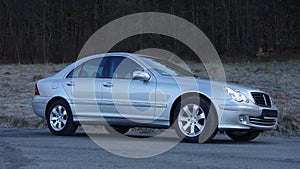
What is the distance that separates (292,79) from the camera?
2236 cm

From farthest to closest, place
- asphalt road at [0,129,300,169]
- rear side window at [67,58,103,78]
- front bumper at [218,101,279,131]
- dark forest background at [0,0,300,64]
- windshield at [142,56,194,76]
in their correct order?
dark forest background at [0,0,300,64]
rear side window at [67,58,103,78]
windshield at [142,56,194,76]
front bumper at [218,101,279,131]
asphalt road at [0,129,300,169]

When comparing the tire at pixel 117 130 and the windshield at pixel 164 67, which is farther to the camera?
the tire at pixel 117 130

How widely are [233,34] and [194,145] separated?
3415 cm

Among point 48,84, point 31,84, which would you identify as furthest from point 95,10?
point 48,84

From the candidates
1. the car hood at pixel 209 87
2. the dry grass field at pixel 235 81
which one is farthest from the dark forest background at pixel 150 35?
the car hood at pixel 209 87

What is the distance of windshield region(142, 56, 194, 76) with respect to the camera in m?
10.8

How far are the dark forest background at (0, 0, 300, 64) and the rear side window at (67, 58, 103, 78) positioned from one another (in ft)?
89.6

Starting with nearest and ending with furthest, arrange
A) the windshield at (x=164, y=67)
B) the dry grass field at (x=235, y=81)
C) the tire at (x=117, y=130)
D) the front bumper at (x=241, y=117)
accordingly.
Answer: the front bumper at (x=241, y=117)
the windshield at (x=164, y=67)
the tire at (x=117, y=130)
the dry grass field at (x=235, y=81)

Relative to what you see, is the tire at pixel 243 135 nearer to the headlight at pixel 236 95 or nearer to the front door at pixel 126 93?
the headlight at pixel 236 95

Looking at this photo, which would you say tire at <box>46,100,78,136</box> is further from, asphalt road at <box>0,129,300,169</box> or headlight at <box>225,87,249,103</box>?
headlight at <box>225,87,249,103</box>

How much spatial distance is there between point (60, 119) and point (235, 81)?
1107 centimetres

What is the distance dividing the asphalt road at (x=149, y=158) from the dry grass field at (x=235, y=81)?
4175 millimetres

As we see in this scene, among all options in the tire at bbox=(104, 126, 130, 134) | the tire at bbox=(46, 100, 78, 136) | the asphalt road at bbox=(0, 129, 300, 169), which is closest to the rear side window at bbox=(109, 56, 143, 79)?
the tire at bbox=(46, 100, 78, 136)

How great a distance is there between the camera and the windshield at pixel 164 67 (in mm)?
10820
